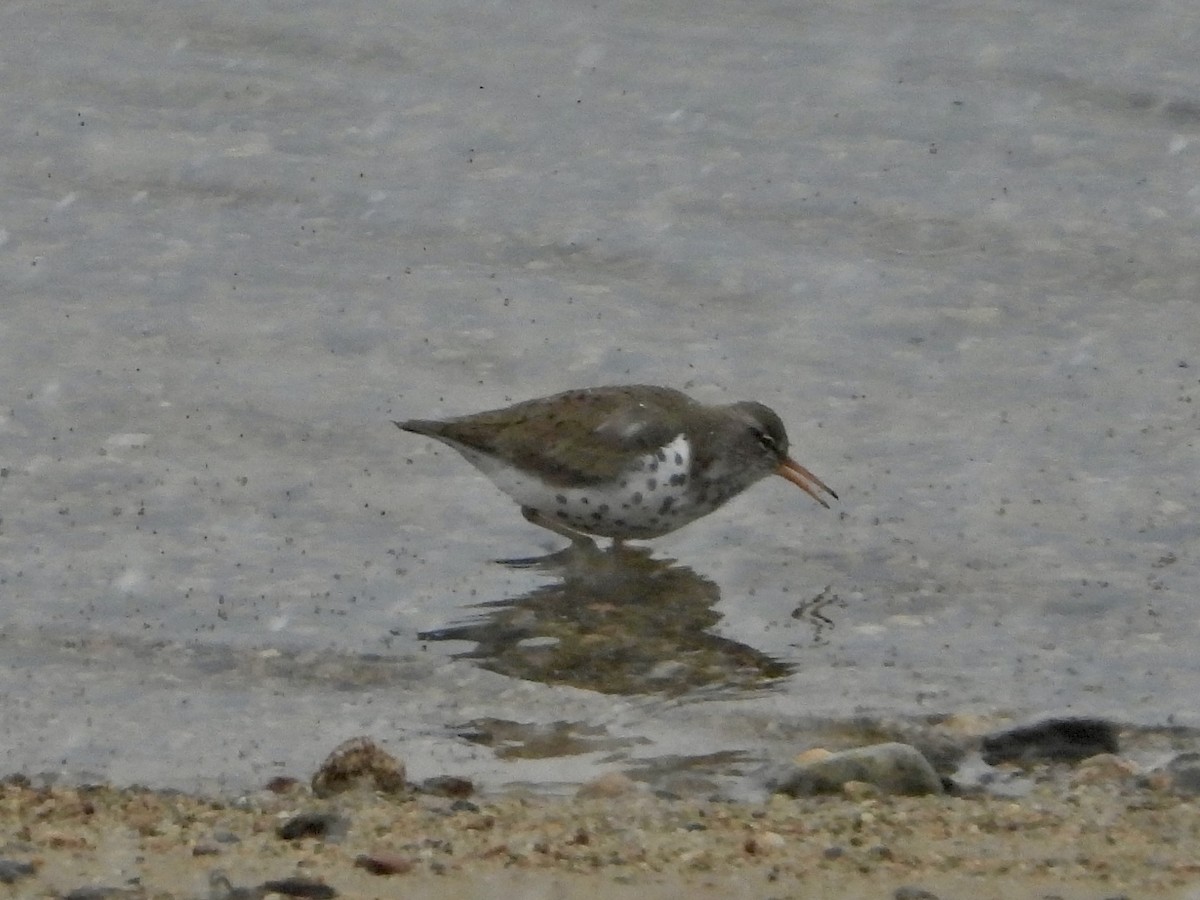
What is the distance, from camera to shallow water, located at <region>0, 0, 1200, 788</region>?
851 centimetres

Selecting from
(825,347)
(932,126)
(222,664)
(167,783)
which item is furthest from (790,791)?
(932,126)

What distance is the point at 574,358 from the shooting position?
1219 cm

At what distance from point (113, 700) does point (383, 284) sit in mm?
5250

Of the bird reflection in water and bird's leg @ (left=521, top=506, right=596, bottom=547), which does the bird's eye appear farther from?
bird's leg @ (left=521, top=506, right=596, bottom=547)

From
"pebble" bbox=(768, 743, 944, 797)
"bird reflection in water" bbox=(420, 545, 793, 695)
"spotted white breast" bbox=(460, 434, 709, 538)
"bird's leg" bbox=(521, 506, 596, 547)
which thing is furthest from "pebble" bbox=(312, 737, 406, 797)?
"bird's leg" bbox=(521, 506, 596, 547)

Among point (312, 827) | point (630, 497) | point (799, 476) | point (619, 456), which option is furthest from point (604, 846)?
point (799, 476)

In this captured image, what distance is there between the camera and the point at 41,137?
15.2 meters

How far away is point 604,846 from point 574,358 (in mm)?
6251

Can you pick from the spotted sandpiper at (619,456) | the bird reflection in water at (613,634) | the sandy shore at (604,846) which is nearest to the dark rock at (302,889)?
the sandy shore at (604,846)

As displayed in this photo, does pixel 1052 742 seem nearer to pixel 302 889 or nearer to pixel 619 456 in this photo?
pixel 302 889

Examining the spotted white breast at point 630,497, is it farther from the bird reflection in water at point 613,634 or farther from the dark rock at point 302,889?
the dark rock at point 302,889

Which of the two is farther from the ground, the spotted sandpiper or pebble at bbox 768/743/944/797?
the spotted sandpiper

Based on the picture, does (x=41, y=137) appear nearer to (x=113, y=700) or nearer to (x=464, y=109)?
(x=464, y=109)

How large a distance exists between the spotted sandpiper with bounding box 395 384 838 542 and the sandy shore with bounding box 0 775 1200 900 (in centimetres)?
317
